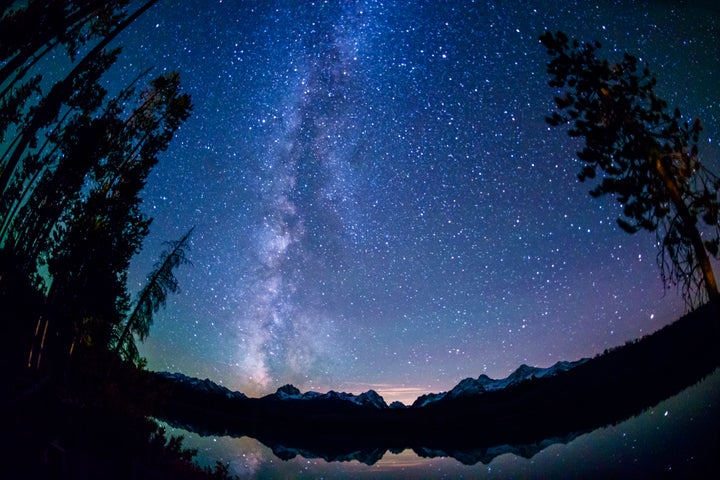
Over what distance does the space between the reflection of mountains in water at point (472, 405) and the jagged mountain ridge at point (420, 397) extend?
0.66 ft

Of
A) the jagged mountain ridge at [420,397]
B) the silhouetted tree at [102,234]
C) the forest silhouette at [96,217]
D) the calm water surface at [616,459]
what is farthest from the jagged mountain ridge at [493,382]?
the silhouetted tree at [102,234]

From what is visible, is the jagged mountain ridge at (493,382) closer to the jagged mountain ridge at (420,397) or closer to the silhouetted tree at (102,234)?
the jagged mountain ridge at (420,397)

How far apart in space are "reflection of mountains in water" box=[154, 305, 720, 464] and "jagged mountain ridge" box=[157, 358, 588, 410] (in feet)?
0.66

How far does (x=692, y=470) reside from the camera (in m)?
8.84

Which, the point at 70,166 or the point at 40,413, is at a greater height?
the point at 70,166

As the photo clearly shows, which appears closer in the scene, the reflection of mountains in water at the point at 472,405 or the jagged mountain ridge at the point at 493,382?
the reflection of mountains in water at the point at 472,405

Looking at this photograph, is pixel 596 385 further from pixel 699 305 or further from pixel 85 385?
pixel 85 385

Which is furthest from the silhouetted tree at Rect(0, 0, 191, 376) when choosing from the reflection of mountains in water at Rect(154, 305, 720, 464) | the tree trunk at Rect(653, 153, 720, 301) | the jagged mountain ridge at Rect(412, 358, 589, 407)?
the jagged mountain ridge at Rect(412, 358, 589, 407)

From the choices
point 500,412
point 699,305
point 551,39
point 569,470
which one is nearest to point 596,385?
point 500,412

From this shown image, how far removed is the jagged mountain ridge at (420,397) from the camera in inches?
1982

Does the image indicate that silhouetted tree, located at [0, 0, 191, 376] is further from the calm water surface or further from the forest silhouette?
the calm water surface

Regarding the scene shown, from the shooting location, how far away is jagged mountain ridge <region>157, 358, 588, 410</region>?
50.3 meters

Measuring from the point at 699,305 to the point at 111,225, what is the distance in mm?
14024

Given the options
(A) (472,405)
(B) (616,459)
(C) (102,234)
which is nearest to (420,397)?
(A) (472,405)
